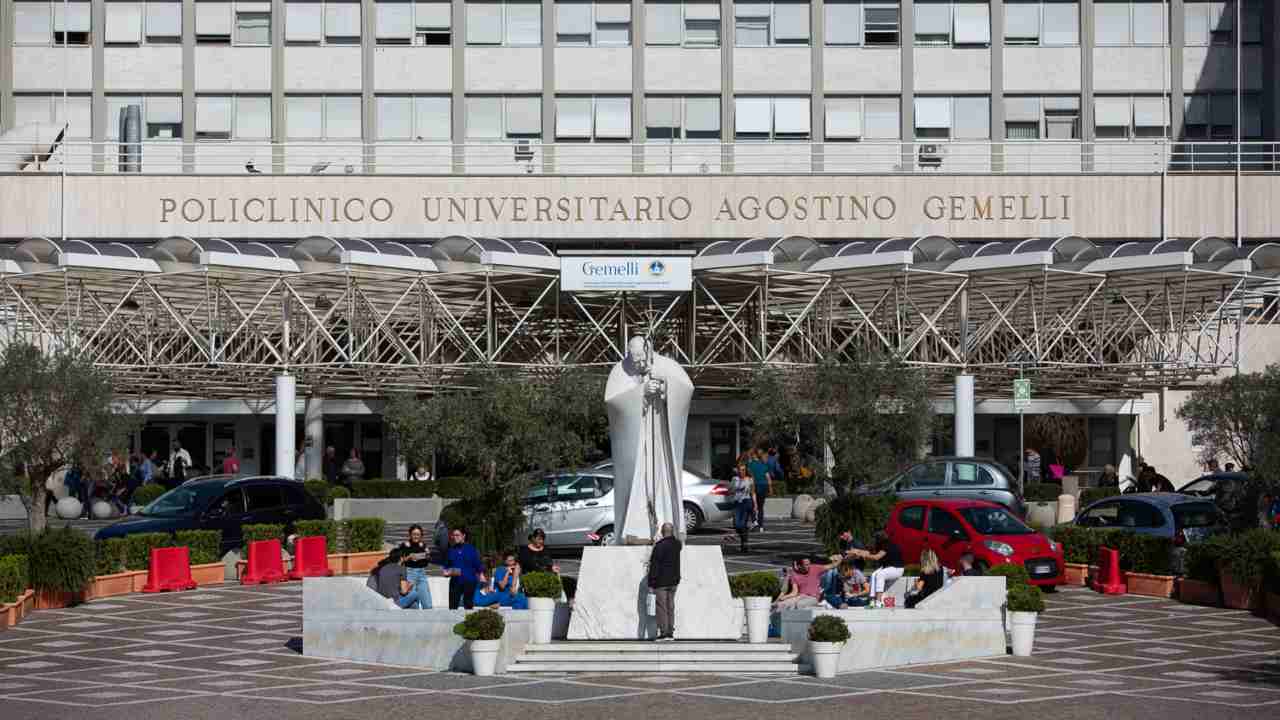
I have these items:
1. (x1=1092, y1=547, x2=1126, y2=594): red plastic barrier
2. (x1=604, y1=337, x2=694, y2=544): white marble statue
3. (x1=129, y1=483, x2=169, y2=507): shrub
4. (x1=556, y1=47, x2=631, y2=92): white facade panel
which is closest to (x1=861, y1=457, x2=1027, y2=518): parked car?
(x1=1092, y1=547, x2=1126, y2=594): red plastic barrier

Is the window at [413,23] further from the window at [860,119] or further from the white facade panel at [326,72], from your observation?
the window at [860,119]

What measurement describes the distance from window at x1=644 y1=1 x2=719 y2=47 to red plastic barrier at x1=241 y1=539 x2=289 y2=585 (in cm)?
3120

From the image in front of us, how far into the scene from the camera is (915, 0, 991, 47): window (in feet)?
184

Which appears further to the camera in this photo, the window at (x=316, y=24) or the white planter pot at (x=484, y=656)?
the window at (x=316, y=24)

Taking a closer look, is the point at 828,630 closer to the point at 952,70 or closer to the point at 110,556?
the point at 110,556

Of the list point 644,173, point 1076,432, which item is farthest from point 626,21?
point 1076,432

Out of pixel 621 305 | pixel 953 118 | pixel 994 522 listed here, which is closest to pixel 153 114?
pixel 621 305

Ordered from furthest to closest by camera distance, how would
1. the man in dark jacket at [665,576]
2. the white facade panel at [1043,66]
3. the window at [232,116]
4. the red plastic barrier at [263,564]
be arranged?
the white facade panel at [1043,66]
the window at [232,116]
the red plastic barrier at [263,564]
the man in dark jacket at [665,576]

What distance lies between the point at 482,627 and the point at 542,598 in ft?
5.17

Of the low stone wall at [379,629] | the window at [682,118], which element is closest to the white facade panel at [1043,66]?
the window at [682,118]

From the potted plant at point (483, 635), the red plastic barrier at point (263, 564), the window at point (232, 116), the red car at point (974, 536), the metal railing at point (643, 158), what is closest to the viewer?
the potted plant at point (483, 635)

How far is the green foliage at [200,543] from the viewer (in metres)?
27.2

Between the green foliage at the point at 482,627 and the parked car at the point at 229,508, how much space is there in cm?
1113

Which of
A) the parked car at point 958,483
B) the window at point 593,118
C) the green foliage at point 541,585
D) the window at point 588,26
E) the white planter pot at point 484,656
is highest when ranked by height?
the window at point 588,26
